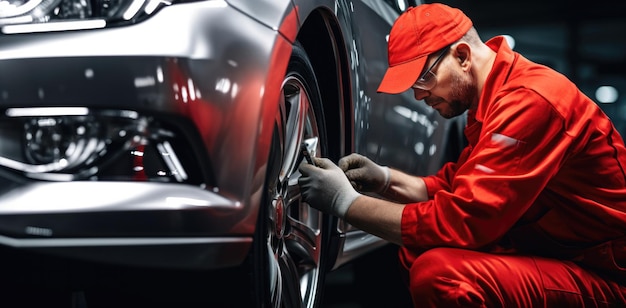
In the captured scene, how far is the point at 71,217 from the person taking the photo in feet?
3.93

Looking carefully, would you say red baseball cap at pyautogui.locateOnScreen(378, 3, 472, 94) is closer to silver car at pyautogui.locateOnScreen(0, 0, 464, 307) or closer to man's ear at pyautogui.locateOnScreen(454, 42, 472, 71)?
man's ear at pyautogui.locateOnScreen(454, 42, 472, 71)

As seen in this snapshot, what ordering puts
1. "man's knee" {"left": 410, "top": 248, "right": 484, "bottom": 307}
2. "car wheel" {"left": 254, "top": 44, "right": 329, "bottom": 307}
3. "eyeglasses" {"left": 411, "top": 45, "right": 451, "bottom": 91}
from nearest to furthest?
"car wheel" {"left": 254, "top": 44, "right": 329, "bottom": 307}, "man's knee" {"left": 410, "top": 248, "right": 484, "bottom": 307}, "eyeglasses" {"left": 411, "top": 45, "right": 451, "bottom": 91}

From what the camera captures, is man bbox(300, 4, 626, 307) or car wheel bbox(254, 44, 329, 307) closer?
car wheel bbox(254, 44, 329, 307)

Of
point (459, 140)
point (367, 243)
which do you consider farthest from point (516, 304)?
point (459, 140)

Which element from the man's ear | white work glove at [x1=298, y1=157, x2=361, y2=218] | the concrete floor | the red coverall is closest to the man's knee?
the red coverall

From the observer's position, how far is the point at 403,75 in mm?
1913

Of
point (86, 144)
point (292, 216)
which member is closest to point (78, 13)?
point (86, 144)

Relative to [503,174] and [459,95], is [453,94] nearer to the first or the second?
[459,95]

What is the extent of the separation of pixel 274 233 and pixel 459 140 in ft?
7.12

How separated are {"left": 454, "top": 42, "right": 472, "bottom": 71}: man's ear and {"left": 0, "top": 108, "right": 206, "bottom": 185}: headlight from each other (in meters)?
0.91

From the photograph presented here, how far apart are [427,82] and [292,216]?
49 cm

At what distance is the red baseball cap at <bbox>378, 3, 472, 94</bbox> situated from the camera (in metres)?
1.89

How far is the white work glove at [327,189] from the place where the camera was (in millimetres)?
1804

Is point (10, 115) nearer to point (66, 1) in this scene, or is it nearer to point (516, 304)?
point (66, 1)
